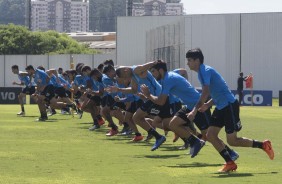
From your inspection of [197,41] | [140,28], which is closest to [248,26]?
[197,41]

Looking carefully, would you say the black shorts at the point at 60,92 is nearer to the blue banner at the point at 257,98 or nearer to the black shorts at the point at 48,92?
the black shorts at the point at 48,92

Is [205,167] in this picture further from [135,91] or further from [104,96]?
[104,96]

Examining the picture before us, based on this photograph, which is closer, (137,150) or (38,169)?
(38,169)

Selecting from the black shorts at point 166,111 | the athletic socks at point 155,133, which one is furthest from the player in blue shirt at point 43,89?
the black shorts at point 166,111

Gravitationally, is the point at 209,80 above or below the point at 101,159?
above

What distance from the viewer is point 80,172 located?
568 inches

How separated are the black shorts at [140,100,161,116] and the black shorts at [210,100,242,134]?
4818 millimetres

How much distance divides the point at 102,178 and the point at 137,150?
5872 mm

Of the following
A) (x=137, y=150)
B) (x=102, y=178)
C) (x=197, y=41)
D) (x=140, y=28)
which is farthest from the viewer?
(x=140, y=28)

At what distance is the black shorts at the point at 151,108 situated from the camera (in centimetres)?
1920

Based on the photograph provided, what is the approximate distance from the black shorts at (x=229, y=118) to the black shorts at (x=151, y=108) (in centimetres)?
482

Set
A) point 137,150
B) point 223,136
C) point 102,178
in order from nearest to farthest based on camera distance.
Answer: point 102,178 → point 137,150 → point 223,136

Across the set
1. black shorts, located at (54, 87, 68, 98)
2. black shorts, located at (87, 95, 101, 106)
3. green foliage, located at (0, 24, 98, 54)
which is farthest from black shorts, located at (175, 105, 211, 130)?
green foliage, located at (0, 24, 98, 54)

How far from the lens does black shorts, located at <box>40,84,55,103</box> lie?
34069 mm
